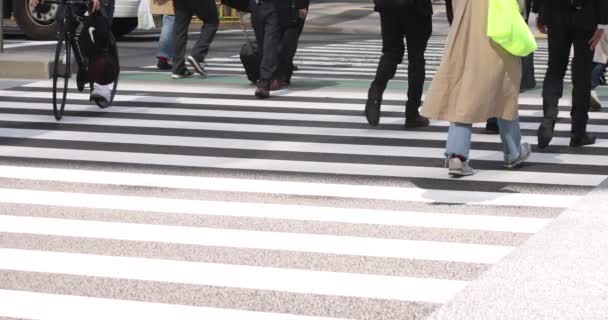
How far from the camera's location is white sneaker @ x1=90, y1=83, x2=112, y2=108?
Result: 12.4 meters

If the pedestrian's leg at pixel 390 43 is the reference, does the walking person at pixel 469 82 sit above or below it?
above

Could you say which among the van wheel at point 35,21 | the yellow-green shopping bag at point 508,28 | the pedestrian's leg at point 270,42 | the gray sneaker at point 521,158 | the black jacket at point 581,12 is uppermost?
the yellow-green shopping bag at point 508,28

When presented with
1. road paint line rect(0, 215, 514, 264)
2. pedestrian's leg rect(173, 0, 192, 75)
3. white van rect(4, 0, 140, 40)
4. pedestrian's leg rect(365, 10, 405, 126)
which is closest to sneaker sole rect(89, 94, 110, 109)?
pedestrian's leg rect(365, 10, 405, 126)

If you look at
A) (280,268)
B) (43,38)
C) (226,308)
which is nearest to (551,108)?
(280,268)

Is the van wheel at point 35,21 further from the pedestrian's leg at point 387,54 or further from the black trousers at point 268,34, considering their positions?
the pedestrian's leg at point 387,54

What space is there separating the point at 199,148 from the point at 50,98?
370cm

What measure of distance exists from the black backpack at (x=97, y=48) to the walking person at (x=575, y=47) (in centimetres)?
399

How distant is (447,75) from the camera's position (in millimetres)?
8828

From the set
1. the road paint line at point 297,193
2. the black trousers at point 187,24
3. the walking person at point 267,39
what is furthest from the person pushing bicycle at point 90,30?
the road paint line at point 297,193

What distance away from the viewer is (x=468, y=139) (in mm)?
8773

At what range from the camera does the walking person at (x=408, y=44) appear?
10680 mm

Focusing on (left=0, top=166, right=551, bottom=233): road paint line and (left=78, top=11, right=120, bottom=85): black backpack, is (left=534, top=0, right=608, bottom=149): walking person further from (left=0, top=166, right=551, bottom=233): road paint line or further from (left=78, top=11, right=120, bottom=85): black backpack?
(left=78, top=11, right=120, bottom=85): black backpack

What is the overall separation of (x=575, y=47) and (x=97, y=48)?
4375mm

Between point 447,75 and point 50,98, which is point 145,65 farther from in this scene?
point 447,75
